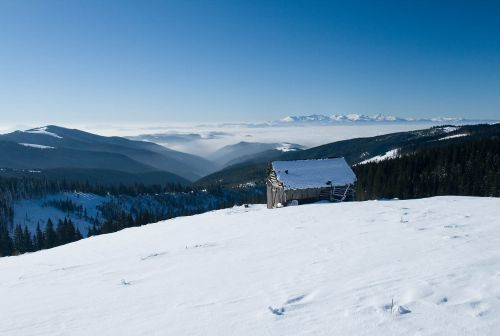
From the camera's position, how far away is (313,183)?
132ft

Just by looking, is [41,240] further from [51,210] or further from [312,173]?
[312,173]

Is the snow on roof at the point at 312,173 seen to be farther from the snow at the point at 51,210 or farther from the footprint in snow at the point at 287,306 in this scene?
the snow at the point at 51,210

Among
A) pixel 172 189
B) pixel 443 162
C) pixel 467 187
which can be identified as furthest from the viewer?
pixel 172 189

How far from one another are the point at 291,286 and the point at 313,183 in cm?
3242

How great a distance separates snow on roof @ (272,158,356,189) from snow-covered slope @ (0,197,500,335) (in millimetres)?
23792

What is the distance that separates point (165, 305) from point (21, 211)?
149 meters

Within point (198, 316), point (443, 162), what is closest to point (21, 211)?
point (443, 162)

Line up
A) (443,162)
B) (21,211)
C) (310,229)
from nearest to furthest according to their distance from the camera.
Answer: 1. (310,229)
2. (443,162)
3. (21,211)

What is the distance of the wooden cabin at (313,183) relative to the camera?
1576 inches

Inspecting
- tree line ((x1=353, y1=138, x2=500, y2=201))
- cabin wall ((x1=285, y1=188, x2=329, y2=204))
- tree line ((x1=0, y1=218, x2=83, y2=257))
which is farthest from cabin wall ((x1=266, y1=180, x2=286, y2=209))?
tree line ((x1=0, y1=218, x2=83, y2=257))

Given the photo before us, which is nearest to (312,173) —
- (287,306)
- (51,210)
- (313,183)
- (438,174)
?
(313,183)

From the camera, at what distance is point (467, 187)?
66750 mm

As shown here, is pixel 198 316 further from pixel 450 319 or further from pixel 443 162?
pixel 443 162

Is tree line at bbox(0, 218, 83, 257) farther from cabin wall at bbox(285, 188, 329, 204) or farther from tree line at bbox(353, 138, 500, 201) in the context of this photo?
tree line at bbox(353, 138, 500, 201)
